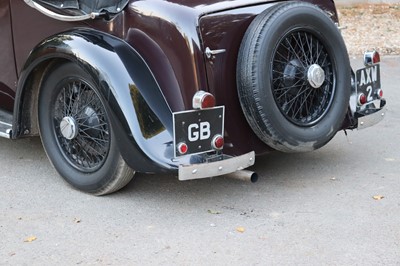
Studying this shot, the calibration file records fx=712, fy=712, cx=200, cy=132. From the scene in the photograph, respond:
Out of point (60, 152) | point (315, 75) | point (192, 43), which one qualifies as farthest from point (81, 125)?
point (315, 75)

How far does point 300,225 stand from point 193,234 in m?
0.65

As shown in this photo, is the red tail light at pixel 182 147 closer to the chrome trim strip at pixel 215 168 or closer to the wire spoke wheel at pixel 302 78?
the chrome trim strip at pixel 215 168

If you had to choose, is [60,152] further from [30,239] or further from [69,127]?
[30,239]

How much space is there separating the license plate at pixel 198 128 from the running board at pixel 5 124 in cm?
151

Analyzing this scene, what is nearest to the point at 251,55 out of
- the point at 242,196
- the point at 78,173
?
the point at 242,196

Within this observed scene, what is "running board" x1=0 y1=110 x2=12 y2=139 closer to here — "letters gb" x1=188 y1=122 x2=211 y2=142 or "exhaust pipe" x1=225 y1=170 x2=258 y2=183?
"letters gb" x1=188 y1=122 x2=211 y2=142

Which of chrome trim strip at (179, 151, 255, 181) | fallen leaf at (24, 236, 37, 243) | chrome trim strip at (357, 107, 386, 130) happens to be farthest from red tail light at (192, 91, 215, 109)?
chrome trim strip at (357, 107, 386, 130)

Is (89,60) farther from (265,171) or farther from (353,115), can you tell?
(353,115)

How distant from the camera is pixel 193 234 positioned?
4184 millimetres

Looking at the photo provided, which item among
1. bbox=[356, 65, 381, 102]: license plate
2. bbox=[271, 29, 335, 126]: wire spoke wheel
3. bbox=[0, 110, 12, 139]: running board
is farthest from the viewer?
bbox=[356, 65, 381, 102]: license plate

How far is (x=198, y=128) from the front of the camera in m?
4.29

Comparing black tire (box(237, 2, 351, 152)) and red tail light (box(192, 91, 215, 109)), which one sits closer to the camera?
red tail light (box(192, 91, 215, 109))

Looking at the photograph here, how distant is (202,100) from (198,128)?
6.7 inches

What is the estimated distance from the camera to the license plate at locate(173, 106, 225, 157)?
421 cm
